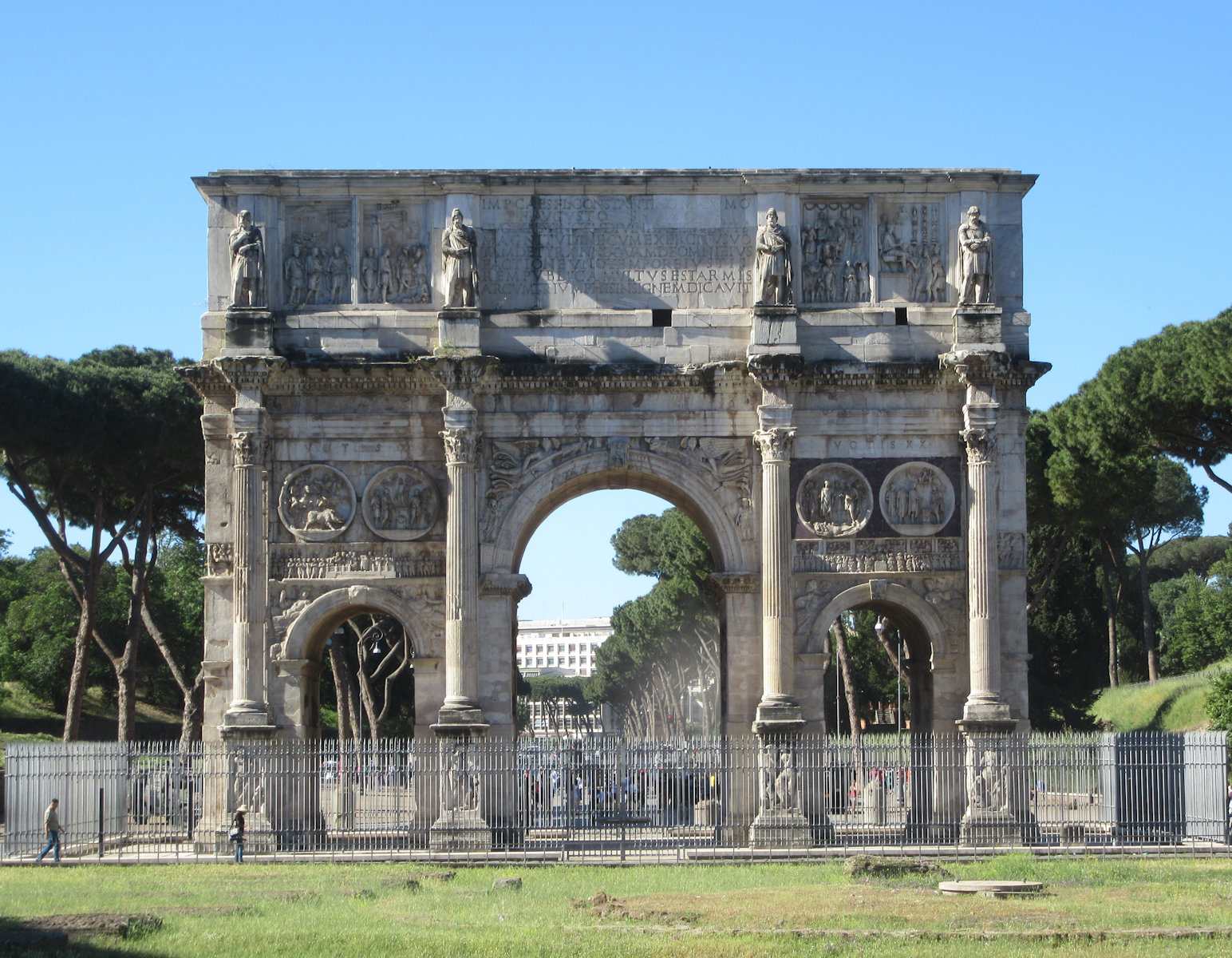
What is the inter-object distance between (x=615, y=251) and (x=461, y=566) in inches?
223

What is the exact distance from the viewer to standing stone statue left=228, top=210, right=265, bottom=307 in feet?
83.6

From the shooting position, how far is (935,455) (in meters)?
25.9

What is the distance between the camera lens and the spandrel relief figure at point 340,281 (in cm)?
2616

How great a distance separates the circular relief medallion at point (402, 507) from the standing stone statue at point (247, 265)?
3.42 meters

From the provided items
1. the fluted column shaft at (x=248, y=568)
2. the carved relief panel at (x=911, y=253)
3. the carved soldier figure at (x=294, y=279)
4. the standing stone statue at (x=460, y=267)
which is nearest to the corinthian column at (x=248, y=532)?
the fluted column shaft at (x=248, y=568)

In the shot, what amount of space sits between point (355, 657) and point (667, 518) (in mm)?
14744

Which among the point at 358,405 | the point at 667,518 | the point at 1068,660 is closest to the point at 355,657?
the point at 667,518

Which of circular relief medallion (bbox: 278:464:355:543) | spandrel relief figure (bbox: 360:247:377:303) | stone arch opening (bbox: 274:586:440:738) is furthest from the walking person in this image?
spandrel relief figure (bbox: 360:247:377:303)

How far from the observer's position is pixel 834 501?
25812mm

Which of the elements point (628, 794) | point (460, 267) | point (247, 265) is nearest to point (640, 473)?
point (460, 267)

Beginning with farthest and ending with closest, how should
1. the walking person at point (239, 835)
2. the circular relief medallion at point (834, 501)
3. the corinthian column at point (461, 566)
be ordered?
the circular relief medallion at point (834, 501) → the corinthian column at point (461, 566) → the walking person at point (239, 835)

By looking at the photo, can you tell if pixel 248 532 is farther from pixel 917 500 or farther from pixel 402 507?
pixel 917 500

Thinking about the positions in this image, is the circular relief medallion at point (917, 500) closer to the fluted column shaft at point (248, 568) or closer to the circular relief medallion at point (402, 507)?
the circular relief medallion at point (402, 507)

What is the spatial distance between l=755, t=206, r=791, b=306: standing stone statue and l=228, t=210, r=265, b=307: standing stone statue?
7836 millimetres
